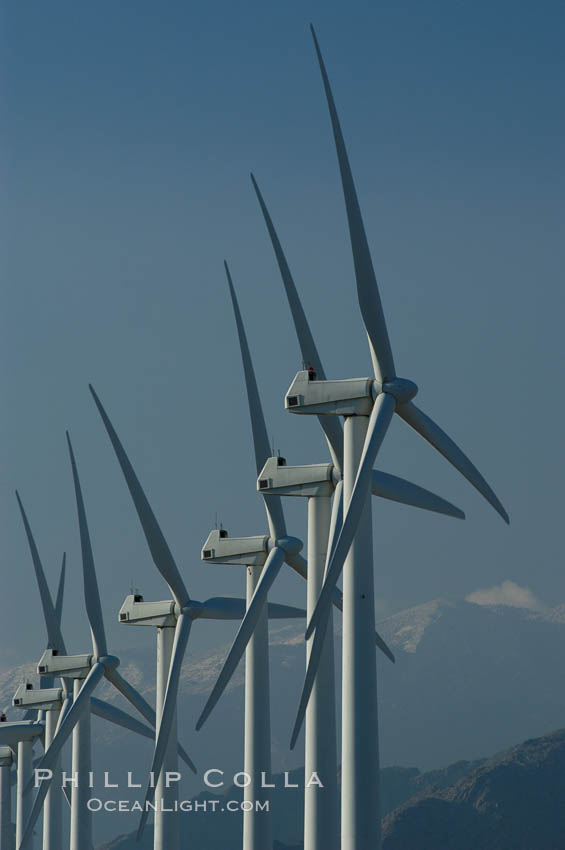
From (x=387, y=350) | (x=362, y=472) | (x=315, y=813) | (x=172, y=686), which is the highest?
(x=387, y=350)

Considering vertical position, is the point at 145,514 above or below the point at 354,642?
above

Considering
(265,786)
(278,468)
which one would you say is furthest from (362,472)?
(265,786)

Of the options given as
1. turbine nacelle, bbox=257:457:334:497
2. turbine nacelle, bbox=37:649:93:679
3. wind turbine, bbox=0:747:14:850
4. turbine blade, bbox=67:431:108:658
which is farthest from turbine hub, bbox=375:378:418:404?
wind turbine, bbox=0:747:14:850

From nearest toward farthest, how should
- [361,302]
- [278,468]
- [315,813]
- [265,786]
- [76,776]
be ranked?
[361,302] → [315,813] → [278,468] → [265,786] → [76,776]

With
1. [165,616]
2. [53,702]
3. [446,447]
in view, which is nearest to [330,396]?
[446,447]

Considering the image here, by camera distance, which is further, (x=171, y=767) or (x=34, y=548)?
(x=34, y=548)

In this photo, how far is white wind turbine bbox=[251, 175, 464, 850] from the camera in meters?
51.2

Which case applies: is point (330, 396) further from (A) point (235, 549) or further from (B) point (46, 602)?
(B) point (46, 602)

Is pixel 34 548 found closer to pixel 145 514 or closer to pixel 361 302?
pixel 145 514

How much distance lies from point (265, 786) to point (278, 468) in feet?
44.4

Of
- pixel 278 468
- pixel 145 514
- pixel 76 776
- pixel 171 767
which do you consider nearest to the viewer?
pixel 278 468

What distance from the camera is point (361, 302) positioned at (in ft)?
153

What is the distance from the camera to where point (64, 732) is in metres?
71.6

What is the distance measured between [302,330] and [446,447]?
899cm
